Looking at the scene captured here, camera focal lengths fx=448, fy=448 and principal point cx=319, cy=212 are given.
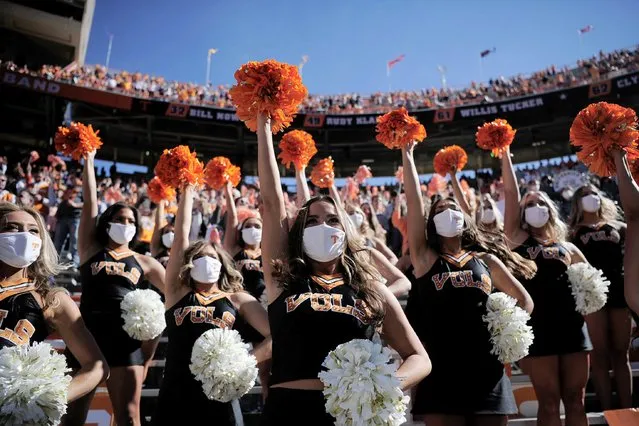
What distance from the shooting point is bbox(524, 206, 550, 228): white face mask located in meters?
3.66

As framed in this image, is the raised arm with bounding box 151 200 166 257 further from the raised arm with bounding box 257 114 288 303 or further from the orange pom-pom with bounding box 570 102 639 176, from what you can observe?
the orange pom-pom with bounding box 570 102 639 176

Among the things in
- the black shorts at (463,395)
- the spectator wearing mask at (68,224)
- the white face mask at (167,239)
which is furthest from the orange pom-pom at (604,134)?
the spectator wearing mask at (68,224)

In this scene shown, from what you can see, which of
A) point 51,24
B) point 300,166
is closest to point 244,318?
point 300,166

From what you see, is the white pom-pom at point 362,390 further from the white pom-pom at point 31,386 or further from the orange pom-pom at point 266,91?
the orange pom-pom at point 266,91

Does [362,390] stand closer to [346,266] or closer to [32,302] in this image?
[346,266]

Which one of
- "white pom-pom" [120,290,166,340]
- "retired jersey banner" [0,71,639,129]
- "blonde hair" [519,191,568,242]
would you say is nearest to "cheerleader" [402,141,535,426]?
"blonde hair" [519,191,568,242]

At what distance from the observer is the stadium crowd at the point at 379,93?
21.1 metres

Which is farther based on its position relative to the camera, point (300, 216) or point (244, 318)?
point (244, 318)

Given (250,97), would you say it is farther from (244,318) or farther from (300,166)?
(244,318)

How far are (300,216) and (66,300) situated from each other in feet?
3.94

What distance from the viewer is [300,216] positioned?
6.76 ft

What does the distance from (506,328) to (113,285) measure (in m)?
2.83

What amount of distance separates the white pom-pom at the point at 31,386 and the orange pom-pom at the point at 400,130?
224cm

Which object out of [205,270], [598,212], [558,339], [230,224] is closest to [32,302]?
[205,270]
